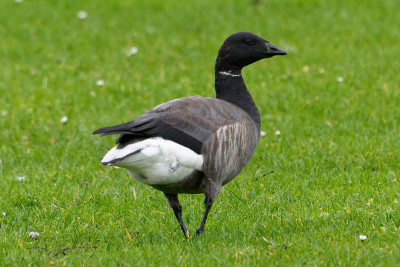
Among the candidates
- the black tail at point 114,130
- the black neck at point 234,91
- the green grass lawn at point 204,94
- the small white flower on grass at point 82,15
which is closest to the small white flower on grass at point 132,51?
the green grass lawn at point 204,94

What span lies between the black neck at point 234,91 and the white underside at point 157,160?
1.08 metres

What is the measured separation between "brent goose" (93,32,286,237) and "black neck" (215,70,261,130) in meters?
0.11

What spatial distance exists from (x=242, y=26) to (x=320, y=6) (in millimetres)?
2135

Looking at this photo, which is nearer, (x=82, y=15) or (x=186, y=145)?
(x=186, y=145)

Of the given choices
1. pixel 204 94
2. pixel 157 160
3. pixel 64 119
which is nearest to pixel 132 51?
pixel 204 94

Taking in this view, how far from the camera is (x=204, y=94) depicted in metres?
9.46

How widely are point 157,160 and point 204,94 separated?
498 cm

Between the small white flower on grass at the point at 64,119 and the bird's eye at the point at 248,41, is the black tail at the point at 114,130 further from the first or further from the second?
the small white flower on grass at the point at 64,119

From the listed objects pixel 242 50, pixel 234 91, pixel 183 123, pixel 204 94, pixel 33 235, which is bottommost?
pixel 204 94

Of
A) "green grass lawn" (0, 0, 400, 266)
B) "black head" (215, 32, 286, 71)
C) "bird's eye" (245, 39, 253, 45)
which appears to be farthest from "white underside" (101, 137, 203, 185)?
"bird's eye" (245, 39, 253, 45)

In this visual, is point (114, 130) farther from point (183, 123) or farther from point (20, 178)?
point (20, 178)

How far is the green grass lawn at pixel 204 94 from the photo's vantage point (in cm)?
496

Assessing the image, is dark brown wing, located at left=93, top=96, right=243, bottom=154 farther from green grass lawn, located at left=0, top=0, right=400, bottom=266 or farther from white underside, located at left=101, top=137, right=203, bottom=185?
green grass lawn, located at left=0, top=0, right=400, bottom=266

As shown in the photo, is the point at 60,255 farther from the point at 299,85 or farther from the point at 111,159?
the point at 299,85
